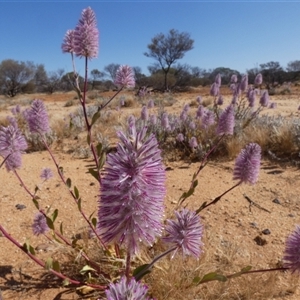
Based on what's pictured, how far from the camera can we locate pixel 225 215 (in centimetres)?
348

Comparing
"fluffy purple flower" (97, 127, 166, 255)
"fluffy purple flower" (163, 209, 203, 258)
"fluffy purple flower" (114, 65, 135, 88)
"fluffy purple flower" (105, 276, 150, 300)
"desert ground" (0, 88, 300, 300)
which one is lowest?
"desert ground" (0, 88, 300, 300)

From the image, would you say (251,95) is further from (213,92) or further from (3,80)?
(3,80)

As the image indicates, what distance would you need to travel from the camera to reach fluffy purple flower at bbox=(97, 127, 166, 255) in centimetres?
106

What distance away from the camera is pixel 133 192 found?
1.09 m

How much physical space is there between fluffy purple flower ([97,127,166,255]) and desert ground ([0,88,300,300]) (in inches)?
41.1

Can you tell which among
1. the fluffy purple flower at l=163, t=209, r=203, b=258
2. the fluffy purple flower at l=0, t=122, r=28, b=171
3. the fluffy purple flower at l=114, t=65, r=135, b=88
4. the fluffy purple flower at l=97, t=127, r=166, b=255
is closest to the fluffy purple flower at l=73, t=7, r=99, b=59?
the fluffy purple flower at l=114, t=65, r=135, b=88

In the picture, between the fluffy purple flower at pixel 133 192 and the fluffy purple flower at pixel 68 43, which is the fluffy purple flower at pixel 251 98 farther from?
the fluffy purple flower at pixel 133 192

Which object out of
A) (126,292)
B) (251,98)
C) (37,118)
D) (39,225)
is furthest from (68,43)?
(251,98)

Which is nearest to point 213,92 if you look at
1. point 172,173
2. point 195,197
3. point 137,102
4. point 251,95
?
point 251,95

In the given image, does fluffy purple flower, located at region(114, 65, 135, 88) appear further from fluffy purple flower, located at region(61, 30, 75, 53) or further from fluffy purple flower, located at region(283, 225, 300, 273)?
fluffy purple flower, located at region(283, 225, 300, 273)

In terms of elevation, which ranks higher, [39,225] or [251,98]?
[251,98]

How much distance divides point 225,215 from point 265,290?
49.4 inches

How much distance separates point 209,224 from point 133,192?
93.9 inches

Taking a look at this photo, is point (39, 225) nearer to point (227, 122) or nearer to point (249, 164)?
point (249, 164)
